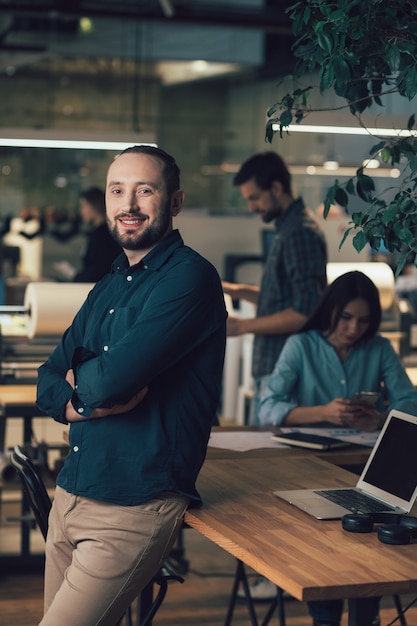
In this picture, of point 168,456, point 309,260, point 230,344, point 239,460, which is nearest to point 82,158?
point 230,344

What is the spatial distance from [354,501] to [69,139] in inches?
131

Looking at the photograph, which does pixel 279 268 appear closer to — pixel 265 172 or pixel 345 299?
pixel 265 172

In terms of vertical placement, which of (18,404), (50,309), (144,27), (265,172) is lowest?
(18,404)

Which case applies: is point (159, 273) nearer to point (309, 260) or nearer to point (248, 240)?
point (309, 260)

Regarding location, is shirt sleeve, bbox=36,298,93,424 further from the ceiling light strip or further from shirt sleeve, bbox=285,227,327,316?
the ceiling light strip

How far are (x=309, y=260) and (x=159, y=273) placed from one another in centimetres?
202

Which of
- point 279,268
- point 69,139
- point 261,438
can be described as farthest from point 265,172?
point 69,139

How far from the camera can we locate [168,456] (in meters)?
2.21

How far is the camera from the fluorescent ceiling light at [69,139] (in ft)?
17.1

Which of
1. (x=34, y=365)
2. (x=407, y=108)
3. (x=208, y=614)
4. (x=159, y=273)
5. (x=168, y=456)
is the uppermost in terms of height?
(x=407, y=108)

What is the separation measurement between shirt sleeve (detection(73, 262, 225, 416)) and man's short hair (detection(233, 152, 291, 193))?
211 centimetres

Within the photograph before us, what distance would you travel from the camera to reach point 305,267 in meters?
4.24

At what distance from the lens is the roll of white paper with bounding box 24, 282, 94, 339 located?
14.0ft

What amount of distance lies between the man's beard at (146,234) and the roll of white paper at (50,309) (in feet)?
6.47
